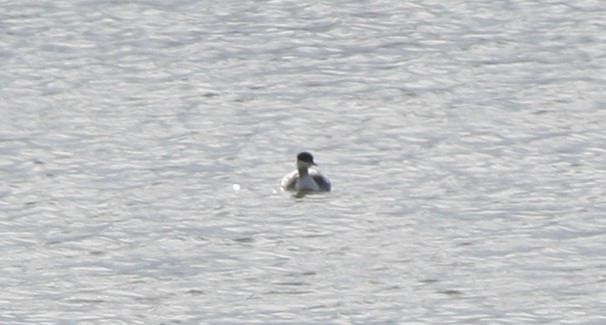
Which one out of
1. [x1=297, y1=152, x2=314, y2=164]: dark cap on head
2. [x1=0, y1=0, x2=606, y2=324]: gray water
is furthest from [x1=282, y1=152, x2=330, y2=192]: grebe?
[x1=0, y1=0, x2=606, y2=324]: gray water

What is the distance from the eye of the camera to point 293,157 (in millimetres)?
25531

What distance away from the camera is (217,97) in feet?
92.5

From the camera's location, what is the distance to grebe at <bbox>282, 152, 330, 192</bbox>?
2377 cm

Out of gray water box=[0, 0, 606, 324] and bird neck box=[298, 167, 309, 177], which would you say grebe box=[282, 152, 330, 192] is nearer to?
bird neck box=[298, 167, 309, 177]

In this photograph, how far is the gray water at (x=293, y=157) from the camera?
19969 mm

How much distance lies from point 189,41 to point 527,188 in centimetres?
960

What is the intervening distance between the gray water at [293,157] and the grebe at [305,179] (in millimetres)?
204

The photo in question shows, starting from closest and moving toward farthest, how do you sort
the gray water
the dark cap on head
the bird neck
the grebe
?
the gray water
the grebe
the bird neck
the dark cap on head

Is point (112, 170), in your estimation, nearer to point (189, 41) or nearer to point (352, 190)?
point (352, 190)

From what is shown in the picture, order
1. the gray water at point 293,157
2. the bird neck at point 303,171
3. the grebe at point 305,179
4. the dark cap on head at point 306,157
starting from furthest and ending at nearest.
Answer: the dark cap on head at point 306,157 → the bird neck at point 303,171 → the grebe at point 305,179 → the gray water at point 293,157

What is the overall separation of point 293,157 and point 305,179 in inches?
71.4

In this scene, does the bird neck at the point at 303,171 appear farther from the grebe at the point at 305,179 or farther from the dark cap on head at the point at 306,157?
the dark cap on head at the point at 306,157

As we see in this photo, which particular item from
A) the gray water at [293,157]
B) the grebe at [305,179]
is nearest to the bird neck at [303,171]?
the grebe at [305,179]

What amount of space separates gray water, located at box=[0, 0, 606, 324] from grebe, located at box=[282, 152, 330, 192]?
0.20m
